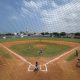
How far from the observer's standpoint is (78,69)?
1827 cm

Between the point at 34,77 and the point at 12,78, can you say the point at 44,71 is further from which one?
the point at 12,78

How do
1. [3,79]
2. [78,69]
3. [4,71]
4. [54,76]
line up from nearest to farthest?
[3,79], [54,76], [4,71], [78,69]

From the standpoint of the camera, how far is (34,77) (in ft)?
49.8

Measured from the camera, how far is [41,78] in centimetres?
1493

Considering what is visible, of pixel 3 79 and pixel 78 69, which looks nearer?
Answer: pixel 3 79

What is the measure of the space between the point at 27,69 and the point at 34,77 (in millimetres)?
2899

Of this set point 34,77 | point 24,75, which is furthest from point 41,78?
point 24,75

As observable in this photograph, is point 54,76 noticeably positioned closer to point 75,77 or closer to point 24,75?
point 75,77

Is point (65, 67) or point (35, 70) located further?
point (65, 67)

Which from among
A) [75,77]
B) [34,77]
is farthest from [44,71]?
[75,77]

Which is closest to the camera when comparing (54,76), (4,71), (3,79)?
(3,79)

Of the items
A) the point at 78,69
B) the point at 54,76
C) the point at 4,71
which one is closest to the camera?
the point at 54,76

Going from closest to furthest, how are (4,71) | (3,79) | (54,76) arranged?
(3,79), (54,76), (4,71)

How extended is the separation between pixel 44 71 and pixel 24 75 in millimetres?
2583
